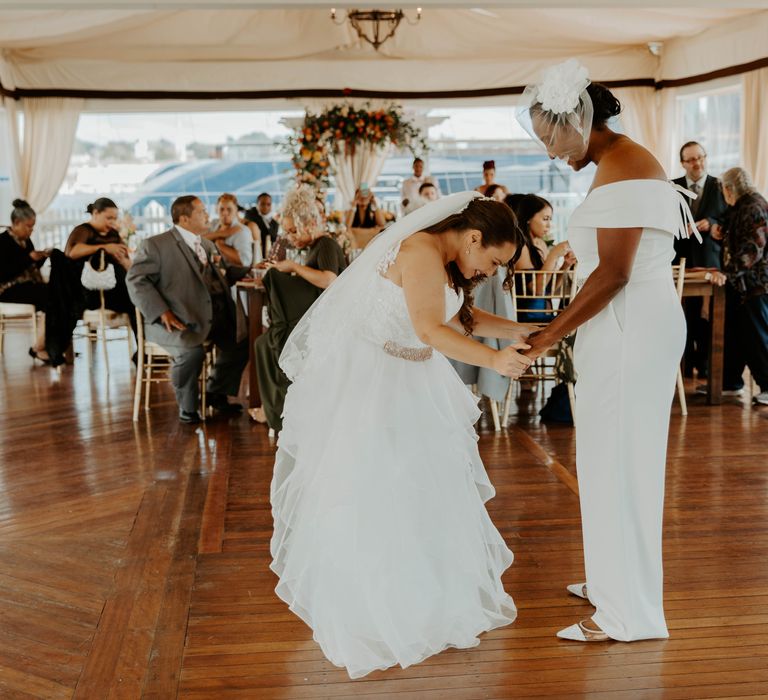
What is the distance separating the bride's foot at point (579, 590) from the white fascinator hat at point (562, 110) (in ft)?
4.60

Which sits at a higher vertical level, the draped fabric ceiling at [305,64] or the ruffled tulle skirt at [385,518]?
the draped fabric ceiling at [305,64]

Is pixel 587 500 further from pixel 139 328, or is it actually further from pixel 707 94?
pixel 707 94

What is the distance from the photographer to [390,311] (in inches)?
111

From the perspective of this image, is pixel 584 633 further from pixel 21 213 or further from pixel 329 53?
pixel 329 53

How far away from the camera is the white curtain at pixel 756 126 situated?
9914 mm

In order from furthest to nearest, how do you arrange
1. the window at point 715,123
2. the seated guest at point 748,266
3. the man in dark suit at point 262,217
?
the man in dark suit at point 262,217 < the window at point 715,123 < the seated guest at point 748,266

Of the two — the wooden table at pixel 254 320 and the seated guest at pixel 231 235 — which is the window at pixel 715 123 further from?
the wooden table at pixel 254 320

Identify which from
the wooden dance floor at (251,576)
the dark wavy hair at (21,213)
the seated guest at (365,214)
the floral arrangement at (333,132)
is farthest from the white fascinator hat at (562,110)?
the seated guest at (365,214)

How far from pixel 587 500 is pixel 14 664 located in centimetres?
173

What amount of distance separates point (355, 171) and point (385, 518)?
9443 mm

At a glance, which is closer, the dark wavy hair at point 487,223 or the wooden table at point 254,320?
the dark wavy hair at point 487,223

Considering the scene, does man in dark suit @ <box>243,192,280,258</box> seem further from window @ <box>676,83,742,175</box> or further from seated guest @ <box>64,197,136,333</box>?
window @ <box>676,83,742,175</box>

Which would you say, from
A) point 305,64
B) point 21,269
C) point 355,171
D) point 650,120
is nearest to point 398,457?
point 21,269

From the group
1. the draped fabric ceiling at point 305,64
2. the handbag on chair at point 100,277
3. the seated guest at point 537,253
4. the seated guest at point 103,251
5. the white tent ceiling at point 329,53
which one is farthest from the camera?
the draped fabric ceiling at point 305,64
